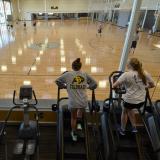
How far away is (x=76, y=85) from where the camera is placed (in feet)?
8.14

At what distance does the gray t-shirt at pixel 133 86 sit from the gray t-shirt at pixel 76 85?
467 millimetres

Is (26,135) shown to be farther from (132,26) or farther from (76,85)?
(132,26)

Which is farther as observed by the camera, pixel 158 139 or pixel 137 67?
pixel 158 139

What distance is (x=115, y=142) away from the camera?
2775 millimetres

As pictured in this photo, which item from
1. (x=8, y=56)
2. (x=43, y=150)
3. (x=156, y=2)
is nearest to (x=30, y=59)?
(x=8, y=56)

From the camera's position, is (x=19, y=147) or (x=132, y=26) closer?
(x=19, y=147)

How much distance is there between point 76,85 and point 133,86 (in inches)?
31.4

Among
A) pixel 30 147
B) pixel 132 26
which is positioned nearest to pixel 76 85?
pixel 30 147

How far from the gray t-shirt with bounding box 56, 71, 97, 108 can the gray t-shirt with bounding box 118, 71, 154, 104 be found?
467mm

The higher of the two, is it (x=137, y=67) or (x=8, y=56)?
(x=137, y=67)

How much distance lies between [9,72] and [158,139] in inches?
156

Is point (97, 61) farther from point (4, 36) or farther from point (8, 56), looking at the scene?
point (4, 36)

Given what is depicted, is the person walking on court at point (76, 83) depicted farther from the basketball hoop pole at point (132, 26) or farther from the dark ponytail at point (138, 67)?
the basketball hoop pole at point (132, 26)

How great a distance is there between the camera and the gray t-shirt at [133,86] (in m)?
2.42
